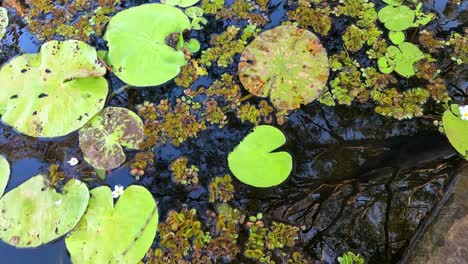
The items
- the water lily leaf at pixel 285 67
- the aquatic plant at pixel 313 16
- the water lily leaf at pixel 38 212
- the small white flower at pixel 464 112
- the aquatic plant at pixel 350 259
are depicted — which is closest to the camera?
the aquatic plant at pixel 350 259

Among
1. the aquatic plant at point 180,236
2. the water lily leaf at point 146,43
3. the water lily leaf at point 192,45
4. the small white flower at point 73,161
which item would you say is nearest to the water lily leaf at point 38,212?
the small white flower at point 73,161

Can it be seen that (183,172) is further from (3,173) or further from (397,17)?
(397,17)

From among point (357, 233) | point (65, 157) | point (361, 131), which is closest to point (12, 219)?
point (65, 157)

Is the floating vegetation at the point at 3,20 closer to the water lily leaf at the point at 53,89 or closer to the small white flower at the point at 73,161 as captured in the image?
the water lily leaf at the point at 53,89

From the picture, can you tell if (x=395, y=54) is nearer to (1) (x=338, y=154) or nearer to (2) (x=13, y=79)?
(1) (x=338, y=154)

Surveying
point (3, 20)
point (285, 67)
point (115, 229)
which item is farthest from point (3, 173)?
point (285, 67)
